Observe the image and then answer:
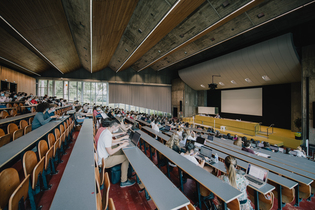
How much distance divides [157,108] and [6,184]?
716 inches

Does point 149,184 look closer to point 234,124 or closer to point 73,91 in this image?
point 234,124

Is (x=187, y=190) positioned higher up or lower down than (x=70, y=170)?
lower down

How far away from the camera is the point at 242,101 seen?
551 inches

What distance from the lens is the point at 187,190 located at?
318 centimetres

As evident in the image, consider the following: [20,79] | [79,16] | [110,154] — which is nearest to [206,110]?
[79,16]

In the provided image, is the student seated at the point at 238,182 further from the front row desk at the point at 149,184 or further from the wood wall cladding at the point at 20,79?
→ the wood wall cladding at the point at 20,79

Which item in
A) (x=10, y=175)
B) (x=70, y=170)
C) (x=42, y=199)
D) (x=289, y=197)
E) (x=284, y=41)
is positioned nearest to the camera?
(x=10, y=175)

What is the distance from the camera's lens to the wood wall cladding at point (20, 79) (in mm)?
9233

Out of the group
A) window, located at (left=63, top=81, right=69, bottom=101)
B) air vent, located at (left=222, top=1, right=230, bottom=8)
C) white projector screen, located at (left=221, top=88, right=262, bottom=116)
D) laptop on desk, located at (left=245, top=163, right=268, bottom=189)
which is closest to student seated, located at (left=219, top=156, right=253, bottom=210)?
laptop on desk, located at (left=245, top=163, right=268, bottom=189)

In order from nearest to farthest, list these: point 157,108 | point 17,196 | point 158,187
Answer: point 17,196 → point 158,187 → point 157,108

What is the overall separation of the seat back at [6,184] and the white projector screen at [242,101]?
51.6 ft

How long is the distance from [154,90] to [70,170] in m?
17.8

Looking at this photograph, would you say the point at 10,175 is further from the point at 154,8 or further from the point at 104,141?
the point at 154,8

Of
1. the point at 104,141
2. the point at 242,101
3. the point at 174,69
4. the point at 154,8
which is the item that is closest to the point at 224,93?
the point at 242,101
